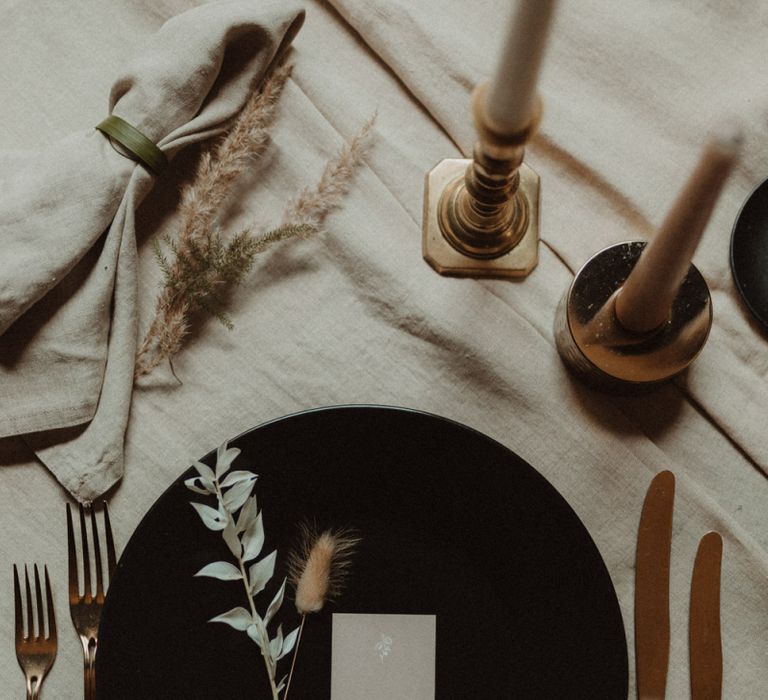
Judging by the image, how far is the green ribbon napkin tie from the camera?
71 cm

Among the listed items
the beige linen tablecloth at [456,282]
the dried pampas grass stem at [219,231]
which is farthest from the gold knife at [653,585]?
the dried pampas grass stem at [219,231]

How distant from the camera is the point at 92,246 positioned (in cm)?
71

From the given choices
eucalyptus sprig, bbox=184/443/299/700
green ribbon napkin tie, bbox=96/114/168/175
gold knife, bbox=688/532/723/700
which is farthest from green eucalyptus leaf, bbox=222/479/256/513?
gold knife, bbox=688/532/723/700

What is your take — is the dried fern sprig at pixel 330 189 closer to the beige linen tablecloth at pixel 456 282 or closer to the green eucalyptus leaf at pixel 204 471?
the beige linen tablecloth at pixel 456 282

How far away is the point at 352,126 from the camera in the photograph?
769mm

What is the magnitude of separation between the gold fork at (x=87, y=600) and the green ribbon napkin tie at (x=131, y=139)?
334 millimetres

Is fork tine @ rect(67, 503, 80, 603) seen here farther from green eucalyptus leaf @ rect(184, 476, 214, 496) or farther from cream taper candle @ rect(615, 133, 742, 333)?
cream taper candle @ rect(615, 133, 742, 333)

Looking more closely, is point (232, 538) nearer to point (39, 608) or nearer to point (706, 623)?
point (39, 608)

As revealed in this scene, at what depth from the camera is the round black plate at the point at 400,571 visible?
667mm

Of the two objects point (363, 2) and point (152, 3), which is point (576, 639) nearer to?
point (363, 2)

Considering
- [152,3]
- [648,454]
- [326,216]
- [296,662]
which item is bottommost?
[296,662]

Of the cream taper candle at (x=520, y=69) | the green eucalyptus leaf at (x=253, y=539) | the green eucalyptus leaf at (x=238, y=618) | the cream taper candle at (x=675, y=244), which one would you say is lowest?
the green eucalyptus leaf at (x=238, y=618)

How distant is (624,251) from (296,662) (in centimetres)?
48

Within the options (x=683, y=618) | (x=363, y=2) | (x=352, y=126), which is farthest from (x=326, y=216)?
(x=683, y=618)
